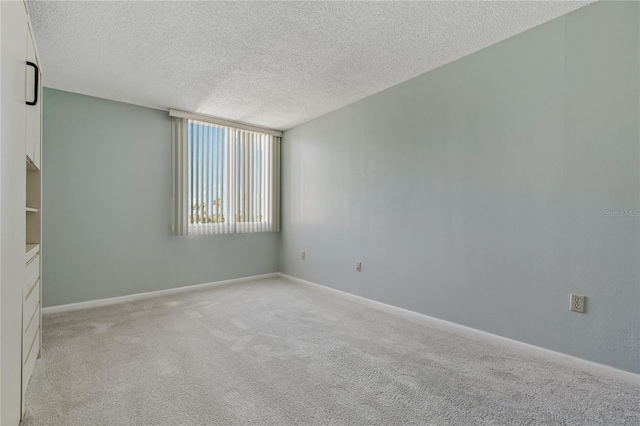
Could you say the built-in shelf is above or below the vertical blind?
below

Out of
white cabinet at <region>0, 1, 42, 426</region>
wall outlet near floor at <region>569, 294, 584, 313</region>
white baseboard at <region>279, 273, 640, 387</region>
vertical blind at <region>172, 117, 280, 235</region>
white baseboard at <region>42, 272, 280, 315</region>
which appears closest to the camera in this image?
white cabinet at <region>0, 1, 42, 426</region>

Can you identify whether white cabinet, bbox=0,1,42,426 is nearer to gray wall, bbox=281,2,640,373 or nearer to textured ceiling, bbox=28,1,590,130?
textured ceiling, bbox=28,1,590,130

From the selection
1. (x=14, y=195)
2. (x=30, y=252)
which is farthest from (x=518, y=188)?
(x=30, y=252)

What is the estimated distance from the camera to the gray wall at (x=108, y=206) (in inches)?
127

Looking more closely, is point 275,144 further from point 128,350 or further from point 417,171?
point 128,350

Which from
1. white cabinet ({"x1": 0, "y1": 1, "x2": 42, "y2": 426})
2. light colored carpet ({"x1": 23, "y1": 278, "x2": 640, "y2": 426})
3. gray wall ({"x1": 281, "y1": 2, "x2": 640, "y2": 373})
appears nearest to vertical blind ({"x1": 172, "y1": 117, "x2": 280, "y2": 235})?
light colored carpet ({"x1": 23, "y1": 278, "x2": 640, "y2": 426})

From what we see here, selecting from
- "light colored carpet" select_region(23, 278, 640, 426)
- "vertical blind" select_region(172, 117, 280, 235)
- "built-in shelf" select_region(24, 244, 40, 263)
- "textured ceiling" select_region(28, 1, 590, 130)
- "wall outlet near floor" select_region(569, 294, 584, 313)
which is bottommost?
"light colored carpet" select_region(23, 278, 640, 426)

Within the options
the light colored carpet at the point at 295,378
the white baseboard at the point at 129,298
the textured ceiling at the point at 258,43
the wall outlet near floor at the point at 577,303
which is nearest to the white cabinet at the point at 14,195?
the light colored carpet at the point at 295,378

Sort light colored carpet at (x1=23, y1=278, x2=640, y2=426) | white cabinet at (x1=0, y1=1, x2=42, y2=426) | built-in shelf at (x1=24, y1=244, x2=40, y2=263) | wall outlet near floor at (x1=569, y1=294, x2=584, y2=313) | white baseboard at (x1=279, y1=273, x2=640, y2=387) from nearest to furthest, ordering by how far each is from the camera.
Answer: white cabinet at (x1=0, y1=1, x2=42, y2=426)
light colored carpet at (x1=23, y1=278, x2=640, y2=426)
built-in shelf at (x1=24, y1=244, x2=40, y2=263)
white baseboard at (x1=279, y1=273, x2=640, y2=387)
wall outlet near floor at (x1=569, y1=294, x2=584, y2=313)

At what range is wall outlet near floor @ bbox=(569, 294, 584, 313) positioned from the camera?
2045 millimetres

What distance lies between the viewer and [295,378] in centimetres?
194

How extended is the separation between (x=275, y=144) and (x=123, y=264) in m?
2.74

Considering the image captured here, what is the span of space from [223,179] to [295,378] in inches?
123

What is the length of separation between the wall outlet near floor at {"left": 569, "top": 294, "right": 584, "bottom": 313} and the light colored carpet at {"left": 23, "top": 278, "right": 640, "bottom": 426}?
1.38 ft
